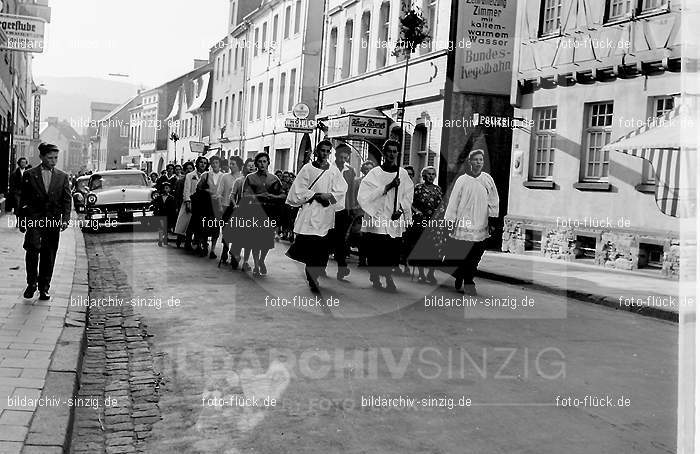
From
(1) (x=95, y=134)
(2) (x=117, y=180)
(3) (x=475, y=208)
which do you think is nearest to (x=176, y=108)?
(2) (x=117, y=180)

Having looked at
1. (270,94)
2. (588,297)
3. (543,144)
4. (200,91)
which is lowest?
(588,297)

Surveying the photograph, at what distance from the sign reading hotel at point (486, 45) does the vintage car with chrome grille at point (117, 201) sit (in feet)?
29.6

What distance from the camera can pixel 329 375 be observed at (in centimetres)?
623

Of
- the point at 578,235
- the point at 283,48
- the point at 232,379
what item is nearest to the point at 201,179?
the point at 578,235

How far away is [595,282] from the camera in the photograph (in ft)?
45.6

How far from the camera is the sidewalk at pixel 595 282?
11.4 metres

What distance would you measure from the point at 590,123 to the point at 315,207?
9.28 m

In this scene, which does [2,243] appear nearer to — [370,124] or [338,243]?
[338,243]

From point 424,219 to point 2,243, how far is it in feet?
26.0

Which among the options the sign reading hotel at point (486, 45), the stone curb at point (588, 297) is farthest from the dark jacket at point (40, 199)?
the sign reading hotel at point (486, 45)

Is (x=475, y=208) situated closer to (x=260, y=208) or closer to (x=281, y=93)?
(x=260, y=208)

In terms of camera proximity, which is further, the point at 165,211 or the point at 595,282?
the point at 165,211

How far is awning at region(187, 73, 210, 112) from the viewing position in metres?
57.9

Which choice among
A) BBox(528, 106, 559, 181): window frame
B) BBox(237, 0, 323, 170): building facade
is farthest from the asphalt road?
BBox(237, 0, 323, 170): building facade
